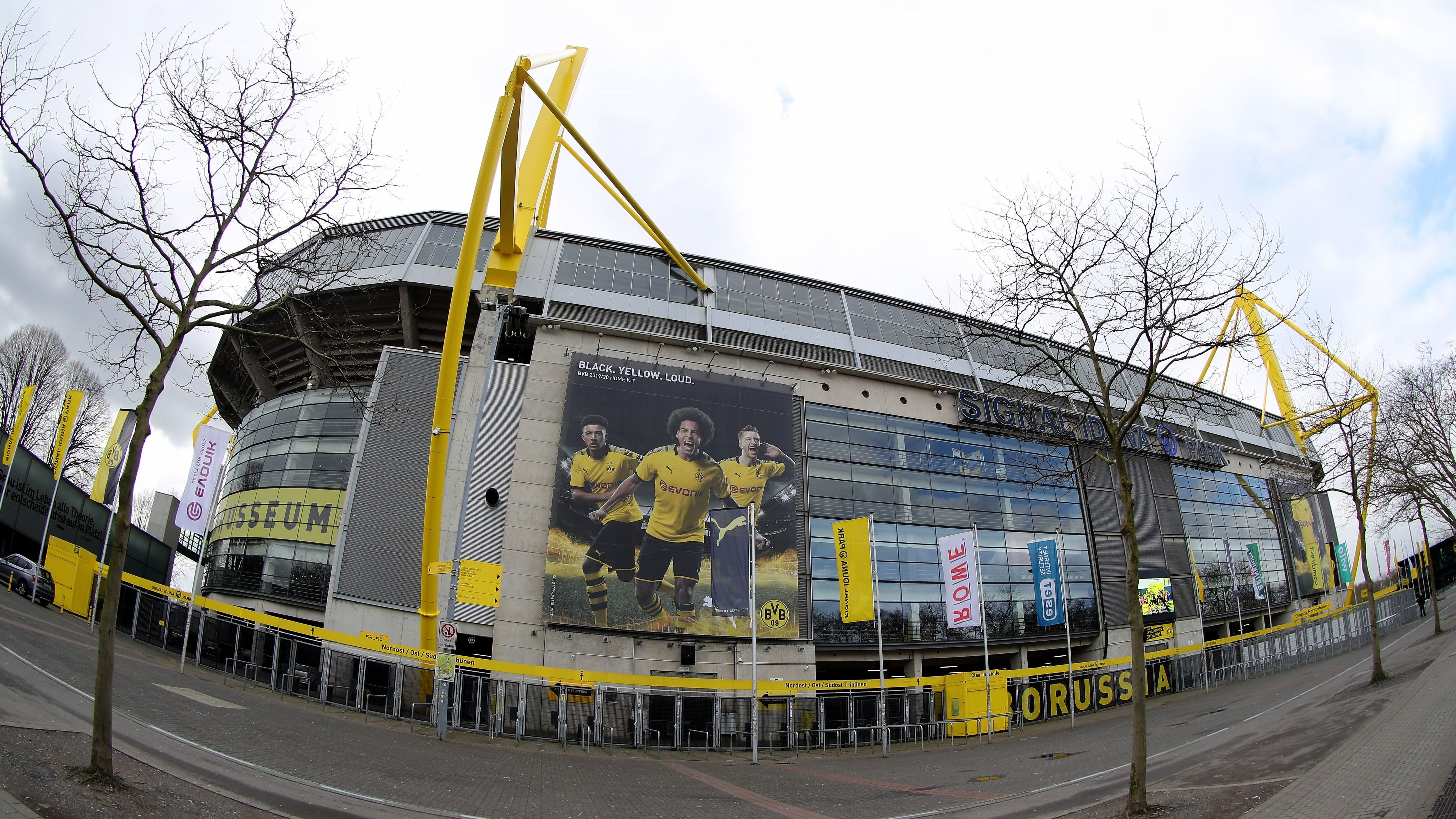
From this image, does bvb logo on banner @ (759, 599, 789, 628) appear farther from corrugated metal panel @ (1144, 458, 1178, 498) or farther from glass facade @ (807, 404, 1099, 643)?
corrugated metal panel @ (1144, 458, 1178, 498)

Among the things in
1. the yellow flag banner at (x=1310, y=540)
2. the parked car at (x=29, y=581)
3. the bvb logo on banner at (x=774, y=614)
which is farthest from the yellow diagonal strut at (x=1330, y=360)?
the parked car at (x=29, y=581)

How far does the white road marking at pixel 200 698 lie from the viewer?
564 inches

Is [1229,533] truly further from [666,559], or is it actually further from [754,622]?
[666,559]

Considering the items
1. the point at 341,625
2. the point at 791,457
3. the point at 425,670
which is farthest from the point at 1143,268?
the point at 341,625

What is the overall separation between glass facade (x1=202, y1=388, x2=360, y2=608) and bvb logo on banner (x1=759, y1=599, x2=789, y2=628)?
1901 cm

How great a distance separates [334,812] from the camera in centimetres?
875

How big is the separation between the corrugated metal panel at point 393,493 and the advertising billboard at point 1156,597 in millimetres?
40038

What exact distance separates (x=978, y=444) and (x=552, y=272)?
2463cm

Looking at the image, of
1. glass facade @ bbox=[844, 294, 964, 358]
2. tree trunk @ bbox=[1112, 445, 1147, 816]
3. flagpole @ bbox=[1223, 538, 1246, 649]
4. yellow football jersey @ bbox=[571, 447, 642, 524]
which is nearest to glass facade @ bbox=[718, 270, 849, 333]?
glass facade @ bbox=[844, 294, 964, 358]

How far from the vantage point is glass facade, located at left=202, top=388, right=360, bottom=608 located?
2867 cm

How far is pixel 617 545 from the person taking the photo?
82.2ft

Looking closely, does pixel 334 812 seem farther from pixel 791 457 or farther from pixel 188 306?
pixel 791 457

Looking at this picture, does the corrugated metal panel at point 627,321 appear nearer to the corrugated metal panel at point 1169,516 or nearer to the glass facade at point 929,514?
the glass facade at point 929,514

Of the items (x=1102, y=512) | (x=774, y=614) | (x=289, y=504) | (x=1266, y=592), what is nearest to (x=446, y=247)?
(x=289, y=504)
